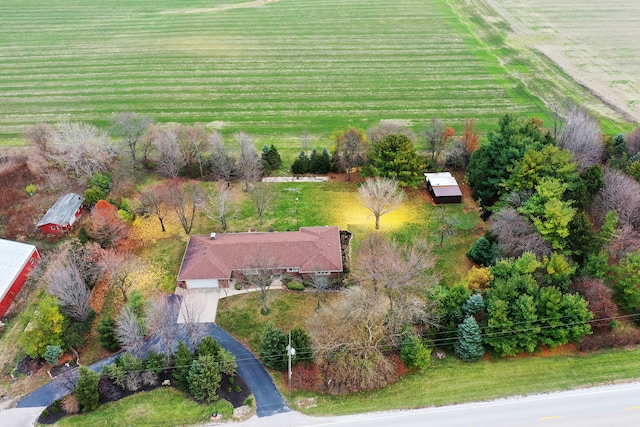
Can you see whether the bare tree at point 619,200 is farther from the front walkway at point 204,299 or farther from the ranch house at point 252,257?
the front walkway at point 204,299

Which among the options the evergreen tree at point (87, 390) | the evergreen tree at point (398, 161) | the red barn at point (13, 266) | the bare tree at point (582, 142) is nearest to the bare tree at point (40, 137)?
the red barn at point (13, 266)

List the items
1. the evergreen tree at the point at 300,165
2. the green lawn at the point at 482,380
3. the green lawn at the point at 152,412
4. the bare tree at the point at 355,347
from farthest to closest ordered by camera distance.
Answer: the evergreen tree at the point at 300,165
the bare tree at the point at 355,347
the green lawn at the point at 482,380
the green lawn at the point at 152,412

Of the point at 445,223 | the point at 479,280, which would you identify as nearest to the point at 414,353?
the point at 479,280

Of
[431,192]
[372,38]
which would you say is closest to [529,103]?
[431,192]

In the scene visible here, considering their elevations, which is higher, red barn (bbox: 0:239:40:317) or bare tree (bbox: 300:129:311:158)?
bare tree (bbox: 300:129:311:158)

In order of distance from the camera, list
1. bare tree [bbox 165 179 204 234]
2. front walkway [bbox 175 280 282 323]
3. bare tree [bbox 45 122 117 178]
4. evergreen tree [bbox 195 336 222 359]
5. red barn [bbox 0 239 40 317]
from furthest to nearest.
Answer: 1. bare tree [bbox 45 122 117 178]
2. bare tree [bbox 165 179 204 234]
3. red barn [bbox 0 239 40 317]
4. front walkway [bbox 175 280 282 323]
5. evergreen tree [bbox 195 336 222 359]

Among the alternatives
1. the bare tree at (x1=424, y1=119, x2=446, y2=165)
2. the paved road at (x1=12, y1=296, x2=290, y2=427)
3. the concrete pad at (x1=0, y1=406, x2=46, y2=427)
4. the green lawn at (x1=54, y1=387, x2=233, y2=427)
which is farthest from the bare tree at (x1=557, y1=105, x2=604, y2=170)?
the concrete pad at (x1=0, y1=406, x2=46, y2=427)

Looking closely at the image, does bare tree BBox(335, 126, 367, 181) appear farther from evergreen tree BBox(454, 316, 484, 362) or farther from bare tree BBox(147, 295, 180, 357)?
bare tree BBox(147, 295, 180, 357)
